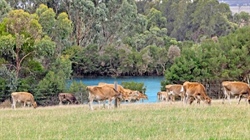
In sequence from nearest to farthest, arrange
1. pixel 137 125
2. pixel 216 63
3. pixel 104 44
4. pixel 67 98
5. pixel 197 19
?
1. pixel 137 125
2. pixel 67 98
3. pixel 216 63
4. pixel 104 44
5. pixel 197 19

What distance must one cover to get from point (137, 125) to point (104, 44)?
53526 mm

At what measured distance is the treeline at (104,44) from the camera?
35656 millimetres

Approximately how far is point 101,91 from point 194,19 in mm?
76591

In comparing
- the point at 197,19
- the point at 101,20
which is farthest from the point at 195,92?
the point at 197,19

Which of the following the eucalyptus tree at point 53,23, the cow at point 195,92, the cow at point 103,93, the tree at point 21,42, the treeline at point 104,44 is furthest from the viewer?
the eucalyptus tree at point 53,23

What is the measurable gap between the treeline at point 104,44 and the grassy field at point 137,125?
16641 mm

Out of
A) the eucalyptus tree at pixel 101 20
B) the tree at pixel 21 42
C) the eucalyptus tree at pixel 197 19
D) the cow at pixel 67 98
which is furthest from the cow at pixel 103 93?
the eucalyptus tree at pixel 197 19

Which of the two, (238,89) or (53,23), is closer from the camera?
(238,89)

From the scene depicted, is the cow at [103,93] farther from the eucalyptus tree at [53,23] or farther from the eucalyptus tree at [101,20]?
the eucalyptus tree at [101,20]

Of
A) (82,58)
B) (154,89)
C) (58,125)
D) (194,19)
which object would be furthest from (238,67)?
(194,19)

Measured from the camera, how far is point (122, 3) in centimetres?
6319

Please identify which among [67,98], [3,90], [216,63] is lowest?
[67,98]

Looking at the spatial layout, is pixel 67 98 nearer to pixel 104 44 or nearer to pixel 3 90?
pixel 3 90

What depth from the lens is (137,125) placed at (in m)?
12.0
